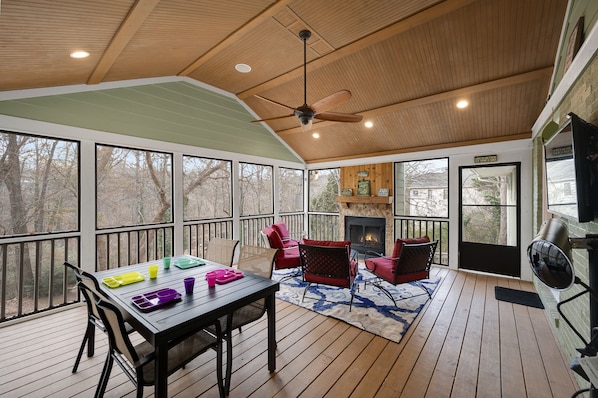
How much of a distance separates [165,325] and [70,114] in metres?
3.56

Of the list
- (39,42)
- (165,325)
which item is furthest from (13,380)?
(39,42)

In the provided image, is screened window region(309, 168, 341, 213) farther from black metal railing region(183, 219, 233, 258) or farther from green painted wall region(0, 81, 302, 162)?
black metal railing region(183, 219, 233, 258)

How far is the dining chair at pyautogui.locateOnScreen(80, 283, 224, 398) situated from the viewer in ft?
4.83

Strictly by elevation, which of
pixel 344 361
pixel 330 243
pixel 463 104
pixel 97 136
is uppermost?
pixel 463 104

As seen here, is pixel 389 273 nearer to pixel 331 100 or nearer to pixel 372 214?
pixel 331 100

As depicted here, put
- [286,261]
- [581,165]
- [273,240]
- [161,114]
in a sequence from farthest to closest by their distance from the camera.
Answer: [273,240] < [161,114] < [286,261] < [581,165]

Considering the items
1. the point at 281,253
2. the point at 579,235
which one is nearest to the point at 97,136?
the point at 281,253

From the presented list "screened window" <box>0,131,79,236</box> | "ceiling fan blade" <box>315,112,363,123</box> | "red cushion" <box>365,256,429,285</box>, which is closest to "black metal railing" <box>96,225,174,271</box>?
"screened window" <box>0,131,79,236</box>

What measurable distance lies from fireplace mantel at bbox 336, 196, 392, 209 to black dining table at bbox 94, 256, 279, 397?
437 cm

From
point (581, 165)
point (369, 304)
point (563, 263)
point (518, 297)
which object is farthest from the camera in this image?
point (518, 297)

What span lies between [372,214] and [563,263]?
5222 mm

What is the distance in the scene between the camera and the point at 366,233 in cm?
652

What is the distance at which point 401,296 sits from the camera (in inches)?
149

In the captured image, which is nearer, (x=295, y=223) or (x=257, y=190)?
(x=257, y=190)
